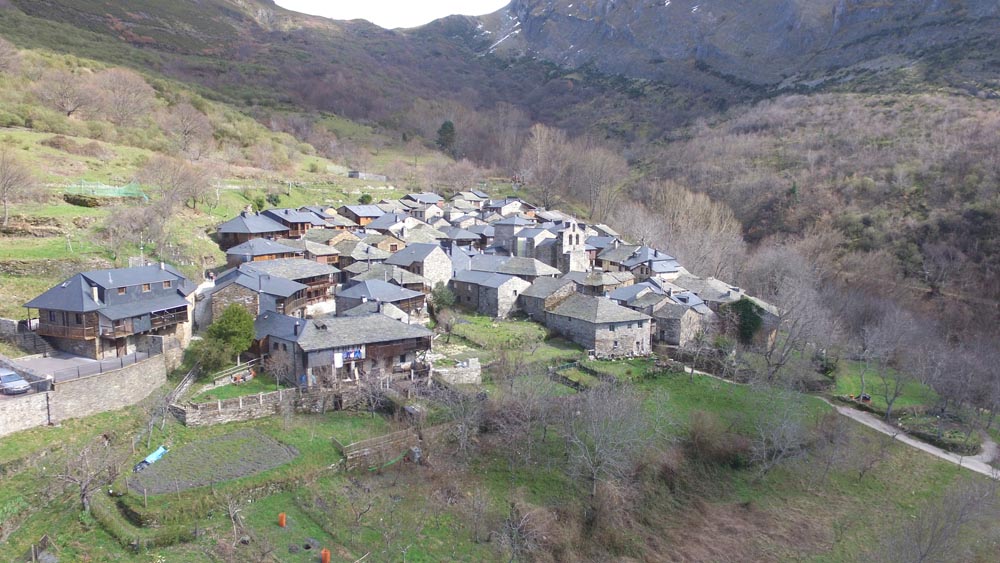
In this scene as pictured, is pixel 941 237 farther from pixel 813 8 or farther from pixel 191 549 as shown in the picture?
pixel 813 8

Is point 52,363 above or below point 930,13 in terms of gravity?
below

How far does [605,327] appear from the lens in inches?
1469

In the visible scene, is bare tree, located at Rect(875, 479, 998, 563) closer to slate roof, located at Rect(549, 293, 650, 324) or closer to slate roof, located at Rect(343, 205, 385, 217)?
slate roof, located at Rect(549, 293, 650, 324)

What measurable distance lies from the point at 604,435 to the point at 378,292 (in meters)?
17.2

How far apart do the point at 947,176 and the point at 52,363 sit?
8113cm

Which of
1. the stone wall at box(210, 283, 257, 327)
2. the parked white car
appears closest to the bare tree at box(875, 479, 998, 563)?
the stone wall at box(210, 283, 257, 327)

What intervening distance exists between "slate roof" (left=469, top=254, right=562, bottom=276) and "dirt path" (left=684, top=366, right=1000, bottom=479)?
14.8 m

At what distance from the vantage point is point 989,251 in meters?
57.2

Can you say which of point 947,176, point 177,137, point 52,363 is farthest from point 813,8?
point 52,363

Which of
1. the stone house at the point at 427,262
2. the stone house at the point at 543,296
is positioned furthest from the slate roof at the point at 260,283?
the stone house at the point at 543,296

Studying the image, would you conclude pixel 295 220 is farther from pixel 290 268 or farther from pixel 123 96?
pixel 123 96

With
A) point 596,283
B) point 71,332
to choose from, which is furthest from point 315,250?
point 596,283

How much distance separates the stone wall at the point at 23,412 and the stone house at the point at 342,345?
9.49 metres

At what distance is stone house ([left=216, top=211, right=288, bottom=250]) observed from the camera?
45.2 m
